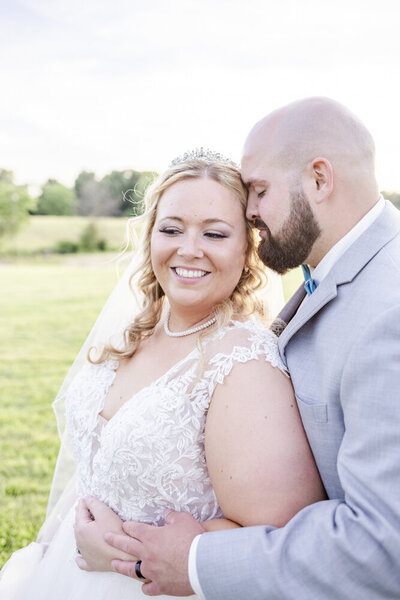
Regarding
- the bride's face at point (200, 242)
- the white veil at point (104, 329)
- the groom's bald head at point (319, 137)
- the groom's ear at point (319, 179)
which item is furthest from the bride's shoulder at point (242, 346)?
the white veil at point (104, 329)

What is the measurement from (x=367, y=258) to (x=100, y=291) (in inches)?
896

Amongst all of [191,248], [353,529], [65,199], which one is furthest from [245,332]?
[65,199]

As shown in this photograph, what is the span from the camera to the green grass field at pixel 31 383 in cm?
533

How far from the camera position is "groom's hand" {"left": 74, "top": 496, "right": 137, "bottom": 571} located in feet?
7.75

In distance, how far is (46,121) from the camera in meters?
57.2

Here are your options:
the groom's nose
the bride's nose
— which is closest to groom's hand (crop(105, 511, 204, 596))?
the bride's nose

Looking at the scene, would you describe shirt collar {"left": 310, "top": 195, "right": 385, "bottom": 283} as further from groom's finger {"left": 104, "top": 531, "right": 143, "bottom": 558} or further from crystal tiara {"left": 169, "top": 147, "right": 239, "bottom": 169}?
groom's finger {"left": 104, "top": 531, "right": 143, "bottom": 558}

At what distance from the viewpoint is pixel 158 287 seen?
3.28m

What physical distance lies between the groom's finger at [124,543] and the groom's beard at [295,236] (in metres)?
1.33

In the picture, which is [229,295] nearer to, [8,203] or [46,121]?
[46,121]

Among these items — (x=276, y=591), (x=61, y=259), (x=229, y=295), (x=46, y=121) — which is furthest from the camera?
(x=46, y=121)

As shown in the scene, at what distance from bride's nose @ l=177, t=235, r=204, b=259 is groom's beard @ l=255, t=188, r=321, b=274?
12.1 inches

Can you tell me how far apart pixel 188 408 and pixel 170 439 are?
0.15m

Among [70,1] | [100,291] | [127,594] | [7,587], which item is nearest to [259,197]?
[127,594]
